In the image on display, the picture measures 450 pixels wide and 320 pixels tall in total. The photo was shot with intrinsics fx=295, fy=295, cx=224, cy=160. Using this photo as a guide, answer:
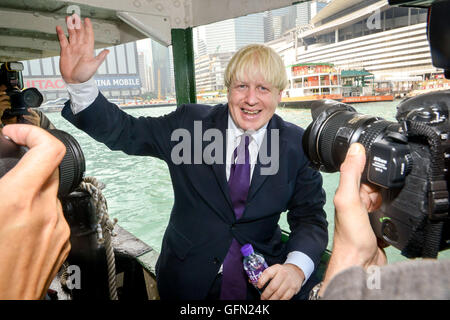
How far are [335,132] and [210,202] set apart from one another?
673 millimetres

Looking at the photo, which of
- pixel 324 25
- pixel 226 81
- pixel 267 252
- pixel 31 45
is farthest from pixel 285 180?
pixel 324 25

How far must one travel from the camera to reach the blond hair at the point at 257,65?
1.46 meters

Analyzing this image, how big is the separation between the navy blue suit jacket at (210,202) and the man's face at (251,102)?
0.07m

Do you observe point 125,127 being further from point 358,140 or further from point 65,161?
point 358,140

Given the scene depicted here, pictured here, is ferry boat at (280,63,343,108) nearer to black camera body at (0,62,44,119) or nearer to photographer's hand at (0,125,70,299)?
black camera body at (0,62,44,119)

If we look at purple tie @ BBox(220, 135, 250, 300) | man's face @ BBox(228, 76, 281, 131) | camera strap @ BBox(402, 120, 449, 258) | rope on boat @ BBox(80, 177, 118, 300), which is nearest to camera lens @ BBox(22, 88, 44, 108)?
rope on boat @ BBox(80, 177, 118, 300)

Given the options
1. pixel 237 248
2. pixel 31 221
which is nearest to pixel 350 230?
pixel 31 221

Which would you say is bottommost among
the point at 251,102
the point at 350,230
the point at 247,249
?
the point at 247,249

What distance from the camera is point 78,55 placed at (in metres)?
1.16

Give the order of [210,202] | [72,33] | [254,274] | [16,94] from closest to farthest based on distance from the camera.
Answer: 1. [72,33]
2. [254,274]
3. [210,202]
4. [16,94]

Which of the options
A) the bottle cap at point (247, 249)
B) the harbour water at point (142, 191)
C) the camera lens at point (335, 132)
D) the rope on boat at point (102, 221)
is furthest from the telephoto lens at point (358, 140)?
the harbour water at point (142, 191)

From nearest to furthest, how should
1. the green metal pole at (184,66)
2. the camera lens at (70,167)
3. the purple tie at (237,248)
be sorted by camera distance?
the camera lens at (70,167) → the purple tie at (237,248) → the green metal pole at (184,66)

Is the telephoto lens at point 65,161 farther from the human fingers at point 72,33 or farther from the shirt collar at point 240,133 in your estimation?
the shirt collar at point 240,133

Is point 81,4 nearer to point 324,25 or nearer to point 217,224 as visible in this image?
point 217,224
